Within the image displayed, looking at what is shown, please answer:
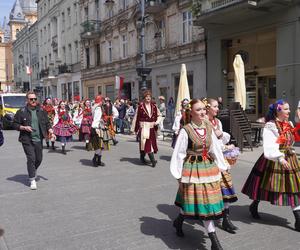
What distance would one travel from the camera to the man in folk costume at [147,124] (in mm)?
9883

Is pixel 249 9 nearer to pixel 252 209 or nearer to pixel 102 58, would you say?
pixel 252 209

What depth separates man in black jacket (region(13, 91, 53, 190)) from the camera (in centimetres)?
748

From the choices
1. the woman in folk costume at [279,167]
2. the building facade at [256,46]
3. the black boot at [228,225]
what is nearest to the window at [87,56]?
the building facade at [256,46]

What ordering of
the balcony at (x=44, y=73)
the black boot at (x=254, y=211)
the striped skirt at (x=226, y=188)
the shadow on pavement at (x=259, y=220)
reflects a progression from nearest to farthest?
1. the striped skirt at (x=226, y=188)
2. the shadow on pavement at (x=259, y=220)
3. the black boot at (x=254, y=211)
4. the balcony at (x=44, y=73)

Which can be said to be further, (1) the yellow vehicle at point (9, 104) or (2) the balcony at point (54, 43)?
(2) the balcony at point (54, 43)

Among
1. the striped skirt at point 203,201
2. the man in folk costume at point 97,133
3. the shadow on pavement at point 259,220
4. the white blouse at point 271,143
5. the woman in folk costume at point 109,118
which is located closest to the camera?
the striped skirt at point 203,201

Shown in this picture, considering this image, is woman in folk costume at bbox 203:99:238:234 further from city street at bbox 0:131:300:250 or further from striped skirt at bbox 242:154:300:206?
striped skirt at bbox 242:154:300:206

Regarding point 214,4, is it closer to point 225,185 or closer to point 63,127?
point 63,127

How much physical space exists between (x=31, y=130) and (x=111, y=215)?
265 cm

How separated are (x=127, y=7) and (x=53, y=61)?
73.1ft

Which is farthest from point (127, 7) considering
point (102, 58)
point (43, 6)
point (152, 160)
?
point (43, 6)

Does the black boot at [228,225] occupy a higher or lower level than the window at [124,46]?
lower

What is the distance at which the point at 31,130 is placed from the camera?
7.36m

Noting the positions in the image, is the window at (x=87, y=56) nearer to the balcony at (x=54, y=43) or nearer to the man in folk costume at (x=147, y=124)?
the balcony at (x=54, y=43)
